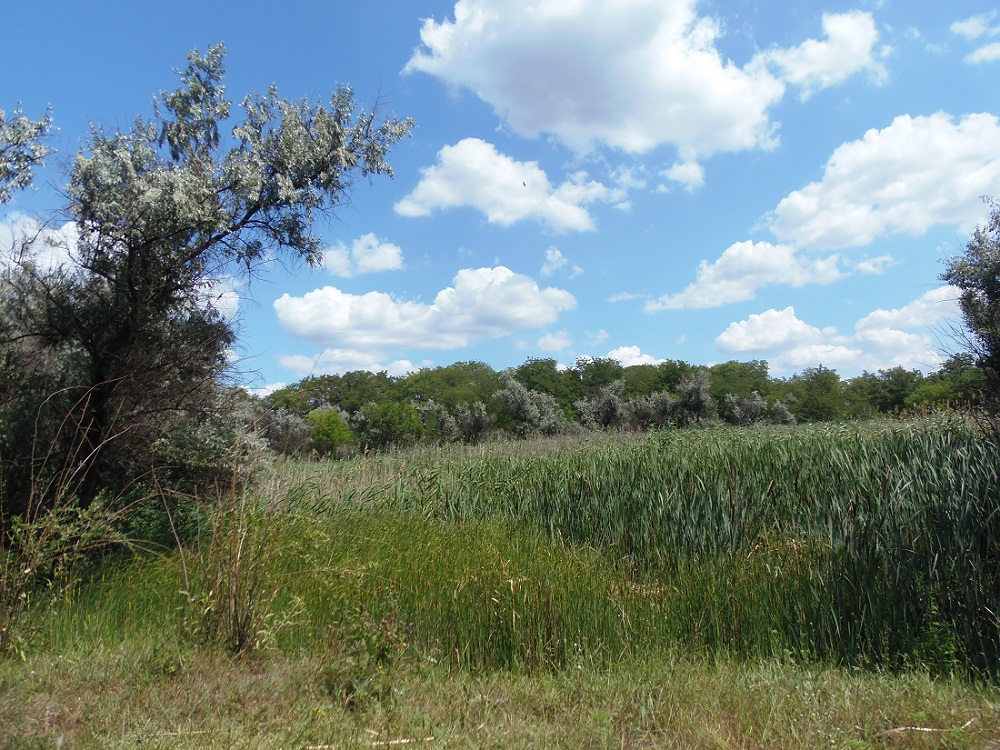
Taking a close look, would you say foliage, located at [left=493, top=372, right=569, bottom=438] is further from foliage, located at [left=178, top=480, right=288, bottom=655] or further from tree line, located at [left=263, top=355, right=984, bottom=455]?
foliage, located at [left=178, top=480, right=288, bottom=655]

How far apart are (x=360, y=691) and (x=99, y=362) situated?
4.97 metres

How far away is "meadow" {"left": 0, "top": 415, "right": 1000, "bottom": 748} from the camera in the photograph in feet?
10.9

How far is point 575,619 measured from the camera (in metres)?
5.28

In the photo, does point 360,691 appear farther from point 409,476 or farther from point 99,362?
point 409,476

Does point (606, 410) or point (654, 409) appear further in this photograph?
point (654, 409)

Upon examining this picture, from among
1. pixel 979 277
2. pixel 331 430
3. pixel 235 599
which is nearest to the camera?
pixel 235 599

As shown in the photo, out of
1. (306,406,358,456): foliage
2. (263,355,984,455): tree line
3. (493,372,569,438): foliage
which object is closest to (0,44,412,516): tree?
(263,355,984,455): tree line

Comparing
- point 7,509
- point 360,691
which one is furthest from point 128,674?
point 7,509

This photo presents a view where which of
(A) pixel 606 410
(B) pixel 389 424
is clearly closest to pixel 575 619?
(B) pixel 389 424

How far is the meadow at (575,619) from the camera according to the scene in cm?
334

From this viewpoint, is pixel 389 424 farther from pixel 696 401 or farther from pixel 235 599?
pixel 235 599

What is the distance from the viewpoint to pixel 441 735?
3.22 m

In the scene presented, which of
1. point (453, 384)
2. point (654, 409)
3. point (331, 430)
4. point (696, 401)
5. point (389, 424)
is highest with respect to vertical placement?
point (453, 384)

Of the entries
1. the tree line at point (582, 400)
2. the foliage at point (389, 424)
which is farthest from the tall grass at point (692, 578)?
the foliage at point (389, 424)
